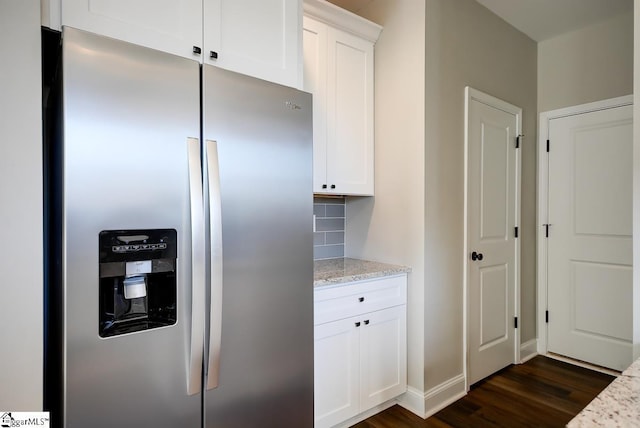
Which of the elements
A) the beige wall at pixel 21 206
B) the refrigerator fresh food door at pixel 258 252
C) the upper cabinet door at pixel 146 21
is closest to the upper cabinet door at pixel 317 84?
the refrigerator fresh food door at pixel 258 252

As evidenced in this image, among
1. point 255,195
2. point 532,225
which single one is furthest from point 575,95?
point 255,195

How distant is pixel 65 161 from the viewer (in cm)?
98

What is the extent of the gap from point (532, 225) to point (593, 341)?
104 cm

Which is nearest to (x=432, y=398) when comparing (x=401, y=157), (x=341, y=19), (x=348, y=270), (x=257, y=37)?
(x=348, y=270)

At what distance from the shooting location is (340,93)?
2230mm

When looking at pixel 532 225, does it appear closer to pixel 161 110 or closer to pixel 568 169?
pixel 568 169

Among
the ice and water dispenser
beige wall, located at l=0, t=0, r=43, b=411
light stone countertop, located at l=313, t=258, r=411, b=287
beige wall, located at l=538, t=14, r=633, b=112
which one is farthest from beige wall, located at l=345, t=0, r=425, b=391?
beige wall, located at l=0, t=0, r=43, b=411

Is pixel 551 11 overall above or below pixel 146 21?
above

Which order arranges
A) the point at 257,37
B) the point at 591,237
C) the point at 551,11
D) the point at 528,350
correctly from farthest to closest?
the point at 528,350 → the point at 591,237 → the point at 551,11 → the point at 257,37

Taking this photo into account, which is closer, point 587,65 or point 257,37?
point 257,37

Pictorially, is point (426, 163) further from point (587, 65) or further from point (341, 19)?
point (587, 65)

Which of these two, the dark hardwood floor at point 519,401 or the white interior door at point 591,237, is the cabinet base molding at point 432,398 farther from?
the white interior door at point 591,237

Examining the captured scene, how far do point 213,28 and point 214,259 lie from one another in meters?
0.91

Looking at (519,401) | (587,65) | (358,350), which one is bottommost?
(519,401)
